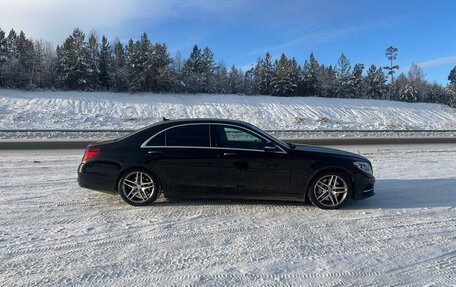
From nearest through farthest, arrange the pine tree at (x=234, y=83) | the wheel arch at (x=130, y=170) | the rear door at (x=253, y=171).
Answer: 1. the rear door at (x=253, y=171)
2. the wheel arch at (x=130, y=170)
3. the pine tree at (x=234, y=83)

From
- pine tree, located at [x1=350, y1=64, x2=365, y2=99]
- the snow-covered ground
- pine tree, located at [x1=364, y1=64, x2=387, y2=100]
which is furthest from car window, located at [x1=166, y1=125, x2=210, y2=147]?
pine tree, located at [x1=364, y1=64, x2=387, y2=100]

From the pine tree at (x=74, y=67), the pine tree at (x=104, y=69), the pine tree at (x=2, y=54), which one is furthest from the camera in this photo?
the pine tree at (x=104, y=69)

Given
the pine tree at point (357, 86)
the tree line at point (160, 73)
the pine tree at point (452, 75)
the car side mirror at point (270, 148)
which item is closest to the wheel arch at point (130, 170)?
the car side mirror at point (270, 148)

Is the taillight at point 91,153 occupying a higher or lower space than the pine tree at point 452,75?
lower

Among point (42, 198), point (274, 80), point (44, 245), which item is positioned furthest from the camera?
point (274, 80)

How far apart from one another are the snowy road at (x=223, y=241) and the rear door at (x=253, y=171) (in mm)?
321

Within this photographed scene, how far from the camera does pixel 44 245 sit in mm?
4387

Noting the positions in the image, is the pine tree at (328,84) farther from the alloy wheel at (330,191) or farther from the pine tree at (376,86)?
the alloy wheel at (330,191)

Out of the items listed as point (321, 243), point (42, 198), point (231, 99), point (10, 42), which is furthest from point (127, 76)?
point (321, 243)

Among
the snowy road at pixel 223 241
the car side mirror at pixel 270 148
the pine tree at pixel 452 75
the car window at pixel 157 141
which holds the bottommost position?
the snowy road at pixel 223 241

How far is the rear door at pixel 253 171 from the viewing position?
236 inches

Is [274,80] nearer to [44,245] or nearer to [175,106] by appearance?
[175,106]

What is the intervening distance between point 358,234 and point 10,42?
62214 mm

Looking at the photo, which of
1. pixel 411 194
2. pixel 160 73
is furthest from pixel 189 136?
pixel 160 73
